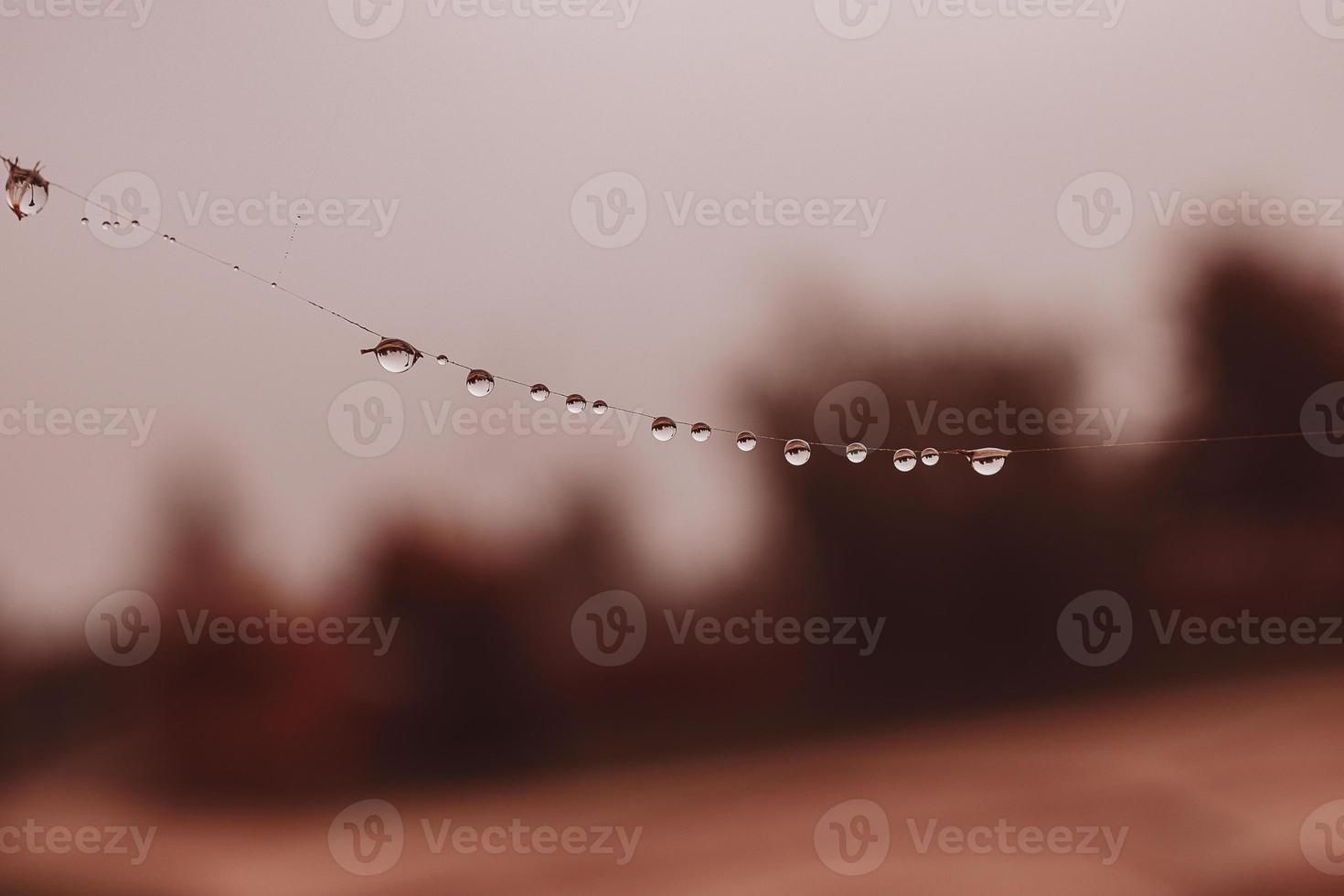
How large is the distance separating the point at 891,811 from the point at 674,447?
1.18 feet

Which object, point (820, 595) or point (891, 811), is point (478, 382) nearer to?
point (820, 595)

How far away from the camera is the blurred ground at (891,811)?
1.97ft

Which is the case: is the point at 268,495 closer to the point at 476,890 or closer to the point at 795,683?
the point at 476,890

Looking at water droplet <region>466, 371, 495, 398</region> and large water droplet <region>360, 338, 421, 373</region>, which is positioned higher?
water droplet <region>466, 371, 495, 398</region>

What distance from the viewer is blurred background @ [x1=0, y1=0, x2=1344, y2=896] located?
611 mm

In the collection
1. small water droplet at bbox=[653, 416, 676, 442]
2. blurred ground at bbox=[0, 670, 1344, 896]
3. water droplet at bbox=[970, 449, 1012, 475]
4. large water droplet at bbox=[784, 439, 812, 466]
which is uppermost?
water droplet at bbox=[970, 449, 1012, 475]

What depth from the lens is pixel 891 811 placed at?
63cm

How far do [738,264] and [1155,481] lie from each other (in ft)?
1.38

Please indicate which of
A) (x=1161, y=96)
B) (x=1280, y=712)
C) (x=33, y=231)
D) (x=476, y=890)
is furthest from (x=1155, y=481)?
(x=33, y=231)

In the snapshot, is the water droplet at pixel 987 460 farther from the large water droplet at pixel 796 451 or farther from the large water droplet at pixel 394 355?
the large water droplet at pixel 394 355

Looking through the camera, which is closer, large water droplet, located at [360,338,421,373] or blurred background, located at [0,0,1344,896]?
large water droplet, located at [360,338,421,373]

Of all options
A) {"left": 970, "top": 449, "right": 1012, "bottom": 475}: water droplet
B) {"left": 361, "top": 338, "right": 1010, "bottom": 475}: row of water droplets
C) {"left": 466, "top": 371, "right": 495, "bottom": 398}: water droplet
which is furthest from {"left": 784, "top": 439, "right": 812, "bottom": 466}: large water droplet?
{"left": 466, "top": 371, "right": 495, "bottom": 398}: water droplet

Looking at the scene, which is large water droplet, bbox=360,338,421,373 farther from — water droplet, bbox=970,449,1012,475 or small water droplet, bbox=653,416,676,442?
water droplet, bbox=970,449,1012,475

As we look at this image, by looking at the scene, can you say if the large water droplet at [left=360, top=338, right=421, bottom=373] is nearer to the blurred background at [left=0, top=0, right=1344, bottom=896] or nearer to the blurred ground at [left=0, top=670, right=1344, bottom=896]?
Answer: the blurred background at [left=0, top=0, right=1344, bottom=896]
